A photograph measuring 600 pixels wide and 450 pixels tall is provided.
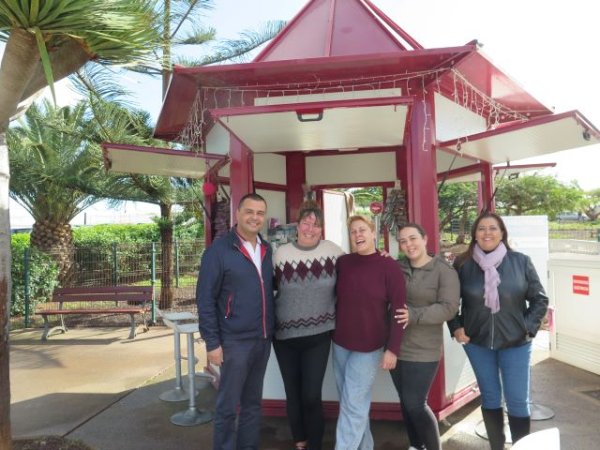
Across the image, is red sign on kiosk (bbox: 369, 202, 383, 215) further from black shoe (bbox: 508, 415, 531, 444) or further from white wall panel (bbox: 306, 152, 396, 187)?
black shoe (bbox: 508, 415, 531, 444)

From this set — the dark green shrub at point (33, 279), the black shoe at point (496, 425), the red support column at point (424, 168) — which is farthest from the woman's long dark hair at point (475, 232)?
the dark green shrub at point (33, 279)

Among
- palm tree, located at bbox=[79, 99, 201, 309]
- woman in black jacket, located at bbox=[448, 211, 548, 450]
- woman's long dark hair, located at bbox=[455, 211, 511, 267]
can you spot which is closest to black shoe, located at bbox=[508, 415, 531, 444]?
woman in black jacket, located at bbox=[448, 211, 548, 450]

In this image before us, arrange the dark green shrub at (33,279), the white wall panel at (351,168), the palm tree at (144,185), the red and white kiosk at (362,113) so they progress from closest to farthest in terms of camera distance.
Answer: the red and white kiosk at (362,113) → the white wall panel at (351,168) → the palm tree at (144,185) → the dark green shrub at (33,279)

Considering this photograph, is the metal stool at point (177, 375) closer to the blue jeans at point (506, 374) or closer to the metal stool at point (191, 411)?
the metal stool at point (191, 411)

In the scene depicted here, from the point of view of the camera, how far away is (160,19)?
2934mm

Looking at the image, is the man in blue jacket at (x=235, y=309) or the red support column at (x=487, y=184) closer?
the man in blue jacket at (x=235, y=309)

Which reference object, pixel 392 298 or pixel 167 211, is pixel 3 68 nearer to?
pixel 392 298

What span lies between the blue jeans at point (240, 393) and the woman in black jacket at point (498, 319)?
1.39 m

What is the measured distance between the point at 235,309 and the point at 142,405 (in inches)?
98.3

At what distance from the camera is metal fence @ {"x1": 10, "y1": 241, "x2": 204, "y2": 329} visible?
9531 mm

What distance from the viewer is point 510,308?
2818 millimetres

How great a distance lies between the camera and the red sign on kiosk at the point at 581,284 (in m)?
5.30

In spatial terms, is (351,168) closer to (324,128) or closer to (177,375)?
(324,128)

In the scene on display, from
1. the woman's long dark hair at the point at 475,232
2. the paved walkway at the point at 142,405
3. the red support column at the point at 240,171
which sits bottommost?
the paved walkway at the point at 142,405
